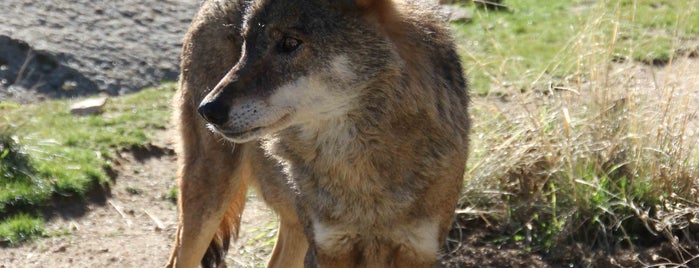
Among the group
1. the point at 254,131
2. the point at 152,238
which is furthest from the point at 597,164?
the point at 152,238

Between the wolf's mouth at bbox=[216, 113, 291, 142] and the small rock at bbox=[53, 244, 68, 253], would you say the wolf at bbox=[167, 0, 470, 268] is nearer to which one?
the wolf's mouth at bbox=[216, 113, 291, 142]

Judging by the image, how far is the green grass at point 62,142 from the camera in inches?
277

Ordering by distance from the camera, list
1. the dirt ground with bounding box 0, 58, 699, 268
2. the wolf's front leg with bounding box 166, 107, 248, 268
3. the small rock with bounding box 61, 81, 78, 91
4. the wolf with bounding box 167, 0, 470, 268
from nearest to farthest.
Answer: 1. the wolf with bounding box 167, 0, 470, 268
2. the wolf's front leg with bounding box 166, 107, 248, 268
3. the dirt ground with bounding box 0, 58, 699, 268
4. the small rock with bounding box 61, 81, 78, 91

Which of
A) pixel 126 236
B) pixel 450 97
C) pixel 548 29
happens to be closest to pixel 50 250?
pixel 126 236

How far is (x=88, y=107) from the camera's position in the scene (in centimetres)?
851

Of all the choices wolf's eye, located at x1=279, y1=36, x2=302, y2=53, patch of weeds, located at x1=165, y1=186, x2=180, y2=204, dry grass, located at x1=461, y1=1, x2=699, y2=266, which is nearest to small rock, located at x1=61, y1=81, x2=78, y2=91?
patch of weeds, located at x1=165, y1=186, x2=180, y2=204

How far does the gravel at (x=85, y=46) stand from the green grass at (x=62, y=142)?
0.27 meters

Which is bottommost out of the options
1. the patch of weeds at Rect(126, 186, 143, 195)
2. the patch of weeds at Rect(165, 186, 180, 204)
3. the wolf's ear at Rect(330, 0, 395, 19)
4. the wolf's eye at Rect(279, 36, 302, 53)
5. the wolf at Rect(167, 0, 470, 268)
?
the patch of weeds at Rect(165, 186, 180, 204)

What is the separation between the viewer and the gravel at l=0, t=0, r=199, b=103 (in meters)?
8.94

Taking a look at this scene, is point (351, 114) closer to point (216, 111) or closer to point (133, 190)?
point (216, 111)

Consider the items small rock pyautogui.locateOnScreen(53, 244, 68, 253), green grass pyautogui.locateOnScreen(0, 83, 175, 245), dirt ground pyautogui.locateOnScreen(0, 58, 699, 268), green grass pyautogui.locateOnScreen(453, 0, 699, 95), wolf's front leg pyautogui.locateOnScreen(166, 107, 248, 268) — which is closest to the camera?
wolf's front leg pyautogui.locateOnScreen(166, 107, 248, 268)

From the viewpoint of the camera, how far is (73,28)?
967 cm

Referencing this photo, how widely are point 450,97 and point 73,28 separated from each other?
564 centimetres

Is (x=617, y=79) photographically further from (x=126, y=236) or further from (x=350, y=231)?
(x=126, y=236)
